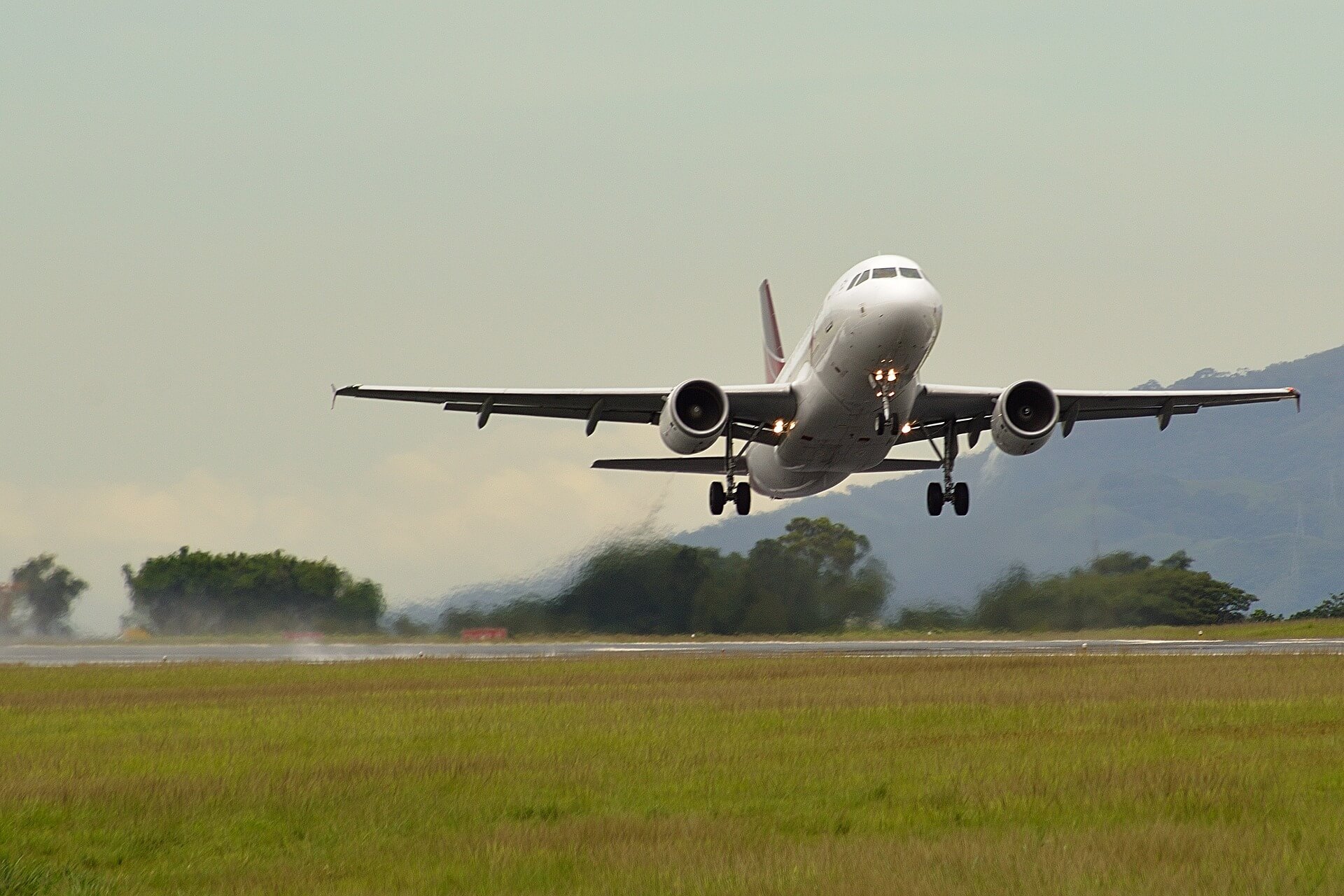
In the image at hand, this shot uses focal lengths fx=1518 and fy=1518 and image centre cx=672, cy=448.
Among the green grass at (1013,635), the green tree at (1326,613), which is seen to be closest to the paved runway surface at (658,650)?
the green grass at (1013,635)

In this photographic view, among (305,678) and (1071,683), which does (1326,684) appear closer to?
(1071,683)

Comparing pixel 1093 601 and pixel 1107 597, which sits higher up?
pixel 1107 597

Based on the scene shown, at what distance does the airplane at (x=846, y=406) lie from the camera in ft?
94.7

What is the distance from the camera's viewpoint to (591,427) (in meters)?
36.8

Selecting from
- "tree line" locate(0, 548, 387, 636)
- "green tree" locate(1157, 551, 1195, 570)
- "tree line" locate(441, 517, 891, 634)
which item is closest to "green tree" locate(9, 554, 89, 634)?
"tree line" locate(0, 548, 387, 636)

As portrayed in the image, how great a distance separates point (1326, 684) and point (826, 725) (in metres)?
9.80

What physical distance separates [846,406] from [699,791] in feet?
58.8

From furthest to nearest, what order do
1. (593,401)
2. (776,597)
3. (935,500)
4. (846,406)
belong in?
1. (776,597)
2. (935,500)
3. (593,401)
4. (846,406)

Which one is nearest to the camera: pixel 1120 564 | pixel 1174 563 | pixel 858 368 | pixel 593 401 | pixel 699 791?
pixel 699 791

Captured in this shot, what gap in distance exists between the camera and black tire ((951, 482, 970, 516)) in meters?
36.7

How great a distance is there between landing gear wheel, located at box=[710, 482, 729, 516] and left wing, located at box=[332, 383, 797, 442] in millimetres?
3348

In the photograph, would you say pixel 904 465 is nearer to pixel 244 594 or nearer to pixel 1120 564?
pixel 1120 564

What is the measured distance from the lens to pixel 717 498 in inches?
1606

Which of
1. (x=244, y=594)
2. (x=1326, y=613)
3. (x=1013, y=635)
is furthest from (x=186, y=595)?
(x=1326, y=613)
